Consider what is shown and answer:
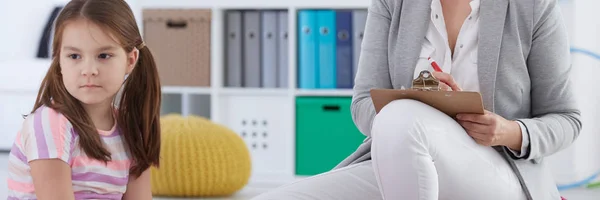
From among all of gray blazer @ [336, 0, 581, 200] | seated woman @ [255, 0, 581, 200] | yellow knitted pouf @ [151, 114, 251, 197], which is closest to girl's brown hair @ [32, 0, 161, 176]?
seated woman @ [255, 0, 581, 200]

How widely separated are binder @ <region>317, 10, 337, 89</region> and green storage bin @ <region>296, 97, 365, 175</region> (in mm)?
73

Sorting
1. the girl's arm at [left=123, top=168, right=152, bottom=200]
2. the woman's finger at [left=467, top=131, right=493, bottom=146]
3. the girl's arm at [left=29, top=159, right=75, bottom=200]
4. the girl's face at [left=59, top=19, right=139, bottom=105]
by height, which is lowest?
the girl's arm at [left=123, top=168, right=152, bottom=200]

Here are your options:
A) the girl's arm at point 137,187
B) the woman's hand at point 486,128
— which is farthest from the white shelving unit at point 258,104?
the woman's hand at point 486,128

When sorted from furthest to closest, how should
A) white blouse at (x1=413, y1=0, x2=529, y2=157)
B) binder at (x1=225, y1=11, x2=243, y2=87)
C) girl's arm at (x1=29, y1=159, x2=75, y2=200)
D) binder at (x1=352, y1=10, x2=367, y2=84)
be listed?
1. binder at (x1=225, y1=11, x2=243, y2=87)
2. binder at (x1=352, y1=10, x2=367, y2=84)
3. white blouse at (x1=413, y1=0, x2=529, y2=157)
4. girl's arm at (x1=29, y1=159, x2=75, y2=200)

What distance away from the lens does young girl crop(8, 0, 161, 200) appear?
1.49 m

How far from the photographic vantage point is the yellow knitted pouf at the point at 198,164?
296 cm

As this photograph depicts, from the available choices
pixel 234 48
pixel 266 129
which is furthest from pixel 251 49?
pixel 266 129

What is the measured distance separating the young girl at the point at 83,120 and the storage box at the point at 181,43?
6.43 ft

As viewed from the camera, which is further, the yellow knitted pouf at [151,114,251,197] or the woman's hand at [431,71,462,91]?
the yellow knitted pouf at [151,114,251,197]

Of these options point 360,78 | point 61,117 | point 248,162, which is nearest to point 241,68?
point 248,162

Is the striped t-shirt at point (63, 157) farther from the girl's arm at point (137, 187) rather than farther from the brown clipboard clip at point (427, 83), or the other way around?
the brown clipboard clip at point (427, 83)

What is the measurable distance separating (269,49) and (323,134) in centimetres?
41

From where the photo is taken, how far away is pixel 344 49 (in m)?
3.56

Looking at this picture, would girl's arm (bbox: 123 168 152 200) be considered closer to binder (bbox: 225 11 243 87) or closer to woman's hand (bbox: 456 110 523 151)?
woman's hand (bbox: 456 110 523 151)
